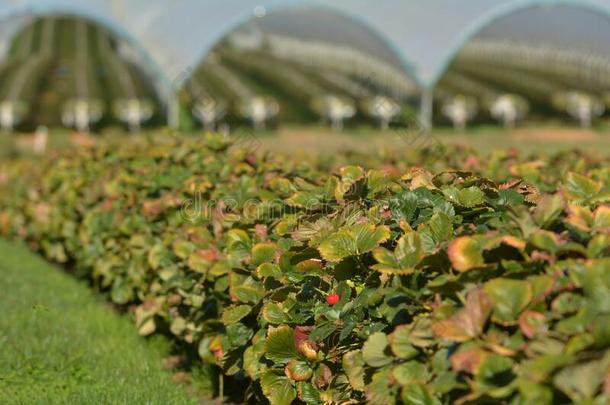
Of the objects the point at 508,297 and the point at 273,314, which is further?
the point at 273,314

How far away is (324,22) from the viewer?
25.1 m

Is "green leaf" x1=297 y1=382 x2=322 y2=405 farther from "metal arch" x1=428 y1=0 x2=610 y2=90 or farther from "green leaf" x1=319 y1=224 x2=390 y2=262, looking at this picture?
"metal arch" x1=428 y1=0 x2=610 y2=90

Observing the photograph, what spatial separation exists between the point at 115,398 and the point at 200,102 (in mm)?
21513

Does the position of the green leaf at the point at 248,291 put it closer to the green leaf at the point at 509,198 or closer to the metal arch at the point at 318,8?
the green leaf at the point at 509,198

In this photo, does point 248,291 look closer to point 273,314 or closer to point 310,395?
point 273,314

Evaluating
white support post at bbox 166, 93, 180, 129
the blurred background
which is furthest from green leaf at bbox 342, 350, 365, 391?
white support post at bbox 166, 93, 180, 129

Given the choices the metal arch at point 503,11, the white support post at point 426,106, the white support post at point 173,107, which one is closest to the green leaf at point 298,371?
the white support post at point 173,107

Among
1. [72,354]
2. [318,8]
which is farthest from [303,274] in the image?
[318,8]

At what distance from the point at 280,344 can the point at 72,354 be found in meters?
2.32

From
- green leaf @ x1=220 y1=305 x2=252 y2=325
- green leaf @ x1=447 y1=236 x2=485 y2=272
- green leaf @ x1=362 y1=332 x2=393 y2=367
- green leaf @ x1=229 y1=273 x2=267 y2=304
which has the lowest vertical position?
green leaf @ x1=220 y1=305 x2=252 y2=325

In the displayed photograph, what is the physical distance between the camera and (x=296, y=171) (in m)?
5.30

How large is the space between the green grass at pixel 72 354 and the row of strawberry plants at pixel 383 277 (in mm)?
292

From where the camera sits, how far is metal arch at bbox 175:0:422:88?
24078 millimetres

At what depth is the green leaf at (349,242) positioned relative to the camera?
10.4ft
